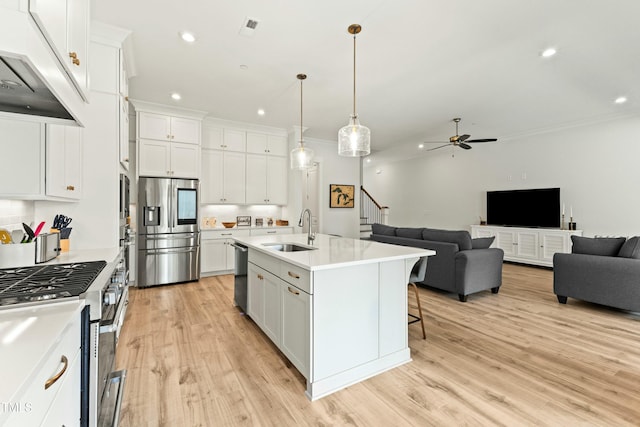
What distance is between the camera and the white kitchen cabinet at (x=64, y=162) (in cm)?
188

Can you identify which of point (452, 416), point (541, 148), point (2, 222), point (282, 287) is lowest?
point (452, 416)

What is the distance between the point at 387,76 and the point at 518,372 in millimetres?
3373

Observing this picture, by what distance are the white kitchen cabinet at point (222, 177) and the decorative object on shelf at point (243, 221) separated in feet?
1.21

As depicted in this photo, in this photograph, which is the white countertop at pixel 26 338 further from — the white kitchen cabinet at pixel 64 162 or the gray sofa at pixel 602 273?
the gray sofa at pixel 602 273

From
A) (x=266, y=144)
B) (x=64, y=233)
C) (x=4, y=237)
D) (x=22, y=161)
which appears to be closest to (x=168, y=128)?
(x=266, y=144)

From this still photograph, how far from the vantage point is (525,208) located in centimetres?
609

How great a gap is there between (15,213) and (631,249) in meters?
5.73

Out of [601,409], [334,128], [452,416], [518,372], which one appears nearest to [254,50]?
[334,128]

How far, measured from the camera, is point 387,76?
3643 millimetres

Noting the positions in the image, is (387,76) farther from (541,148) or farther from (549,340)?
(541,148)

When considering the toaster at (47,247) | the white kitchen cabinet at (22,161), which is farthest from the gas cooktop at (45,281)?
the white kitchen cabinet at (22,161)

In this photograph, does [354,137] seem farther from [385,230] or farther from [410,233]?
[385,230]

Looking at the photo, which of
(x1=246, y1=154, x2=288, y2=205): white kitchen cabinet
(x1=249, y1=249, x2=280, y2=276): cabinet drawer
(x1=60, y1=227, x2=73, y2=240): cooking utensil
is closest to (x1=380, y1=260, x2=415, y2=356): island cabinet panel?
(x1=249, y1=249, x2=280, y2=276): cabinet drawer

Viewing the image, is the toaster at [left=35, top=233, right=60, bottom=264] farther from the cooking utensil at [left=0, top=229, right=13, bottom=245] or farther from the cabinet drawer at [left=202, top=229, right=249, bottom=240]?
the cabinet drawer at [left=202, top=229, right=249, bottom=240]
